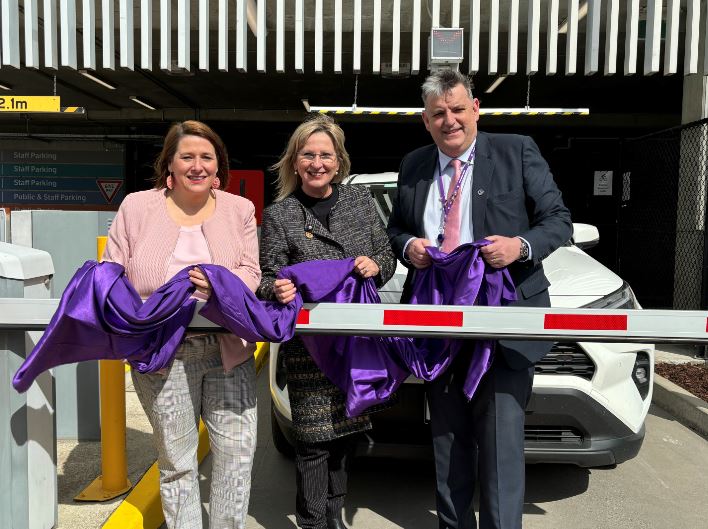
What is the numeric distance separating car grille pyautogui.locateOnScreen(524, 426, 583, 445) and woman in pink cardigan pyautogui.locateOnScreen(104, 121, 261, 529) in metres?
1.34

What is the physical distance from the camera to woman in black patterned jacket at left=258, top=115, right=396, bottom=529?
2496 millimetres

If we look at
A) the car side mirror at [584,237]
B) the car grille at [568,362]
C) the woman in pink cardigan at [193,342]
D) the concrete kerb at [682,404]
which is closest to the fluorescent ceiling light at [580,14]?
the car side mirror at [584,237]

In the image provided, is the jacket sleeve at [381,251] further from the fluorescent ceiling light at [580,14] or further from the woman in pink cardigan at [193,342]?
the fluorescent ceiling light at [580,14]

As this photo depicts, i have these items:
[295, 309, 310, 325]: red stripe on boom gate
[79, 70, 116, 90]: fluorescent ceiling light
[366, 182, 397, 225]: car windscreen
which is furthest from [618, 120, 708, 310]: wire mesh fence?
[79, 70, 116, 90]: fluorescent ceiling light

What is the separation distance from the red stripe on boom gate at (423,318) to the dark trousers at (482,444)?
1.10 ft

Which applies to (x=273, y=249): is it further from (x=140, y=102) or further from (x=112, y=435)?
(x=140, y=102)

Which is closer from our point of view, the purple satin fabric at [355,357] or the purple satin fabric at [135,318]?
the purple satin fabric at [135,318]

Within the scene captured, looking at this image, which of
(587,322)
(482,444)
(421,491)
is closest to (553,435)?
(482,444)

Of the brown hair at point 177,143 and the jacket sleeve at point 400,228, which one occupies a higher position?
the brown hair at point 177,143

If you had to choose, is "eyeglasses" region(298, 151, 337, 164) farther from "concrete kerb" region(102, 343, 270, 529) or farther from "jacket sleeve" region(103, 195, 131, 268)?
"concrete kerb" region(102, 343, 270, 529)

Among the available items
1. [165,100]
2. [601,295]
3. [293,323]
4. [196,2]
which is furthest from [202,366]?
[165,100]

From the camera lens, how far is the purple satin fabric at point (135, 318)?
207cm

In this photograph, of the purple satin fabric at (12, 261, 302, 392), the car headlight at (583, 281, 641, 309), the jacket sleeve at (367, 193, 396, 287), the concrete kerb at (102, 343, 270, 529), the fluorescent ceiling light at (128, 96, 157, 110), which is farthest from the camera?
the fluorescent ceiling light at (128, 96, 157, 110)

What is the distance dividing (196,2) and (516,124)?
9229mm
